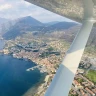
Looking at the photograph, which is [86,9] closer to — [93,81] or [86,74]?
[93,81]

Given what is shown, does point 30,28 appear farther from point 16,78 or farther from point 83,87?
→ point 83,87

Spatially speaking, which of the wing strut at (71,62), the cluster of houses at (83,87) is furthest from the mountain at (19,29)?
the wing strut at (71,62)

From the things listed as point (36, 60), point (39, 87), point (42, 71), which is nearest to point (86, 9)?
point (39, 87)

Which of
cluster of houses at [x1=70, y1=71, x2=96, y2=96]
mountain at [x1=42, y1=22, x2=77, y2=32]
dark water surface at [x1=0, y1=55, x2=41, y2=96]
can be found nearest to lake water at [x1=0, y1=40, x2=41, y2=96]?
dark water surface at [x1=0, y1=55, x2=41, y2=96]

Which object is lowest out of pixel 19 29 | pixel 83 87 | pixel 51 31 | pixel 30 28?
pixel 19 29

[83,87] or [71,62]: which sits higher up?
[71,62]

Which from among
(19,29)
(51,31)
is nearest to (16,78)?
(51,31)

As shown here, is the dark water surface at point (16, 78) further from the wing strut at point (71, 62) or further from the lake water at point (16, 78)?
the wing strut at point (71, 62)

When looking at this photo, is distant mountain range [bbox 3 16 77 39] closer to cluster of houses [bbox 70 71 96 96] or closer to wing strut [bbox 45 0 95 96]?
cluster of houses [bbox 70 71 96 96]
